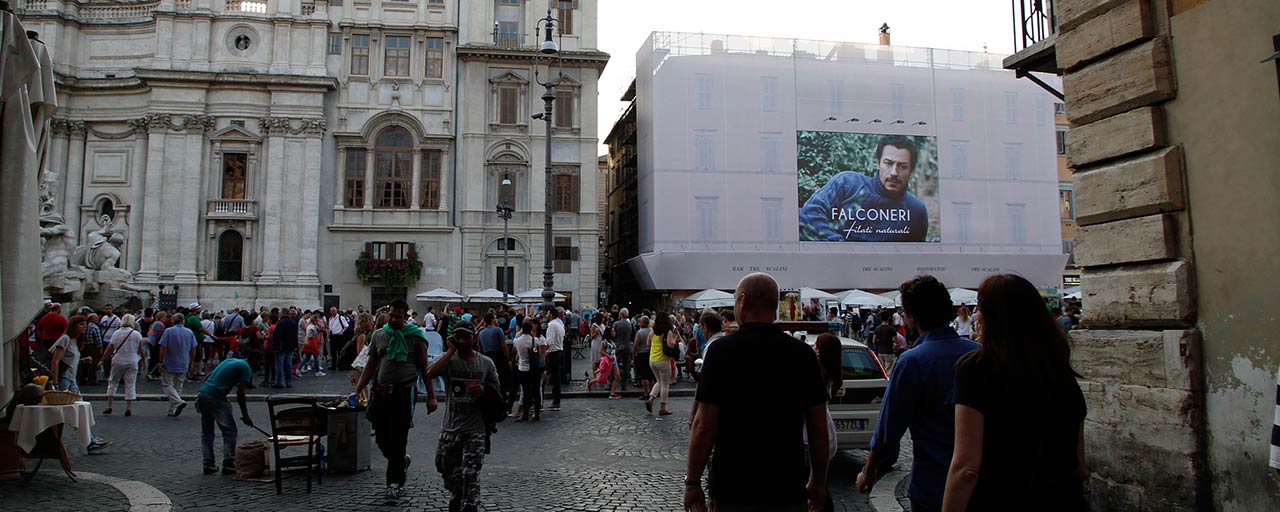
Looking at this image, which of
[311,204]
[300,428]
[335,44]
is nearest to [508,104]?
[335,44]

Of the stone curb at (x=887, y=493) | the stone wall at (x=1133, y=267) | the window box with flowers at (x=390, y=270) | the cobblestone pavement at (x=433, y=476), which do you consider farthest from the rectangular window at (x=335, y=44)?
the stone wall at (x=1133, y=267)

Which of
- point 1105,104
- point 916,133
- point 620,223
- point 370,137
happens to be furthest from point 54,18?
point 1105,104

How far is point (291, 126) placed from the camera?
33.4 m

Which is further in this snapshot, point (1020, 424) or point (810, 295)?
point (810, 295)

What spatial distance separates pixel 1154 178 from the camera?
5.21 m

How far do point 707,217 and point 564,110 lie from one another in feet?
25.7

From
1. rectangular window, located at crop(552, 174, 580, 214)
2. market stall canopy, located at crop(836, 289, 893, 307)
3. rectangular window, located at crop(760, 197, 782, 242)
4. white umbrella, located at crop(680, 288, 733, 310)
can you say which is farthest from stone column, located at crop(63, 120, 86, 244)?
market stall canopy, located at crop(836, 289, 893, 307)

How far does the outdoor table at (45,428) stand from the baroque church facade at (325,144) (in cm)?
2608

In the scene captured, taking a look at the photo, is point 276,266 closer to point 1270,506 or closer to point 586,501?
point 586,501

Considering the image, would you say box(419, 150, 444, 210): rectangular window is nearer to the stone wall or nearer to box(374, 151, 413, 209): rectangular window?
box(374, 151, 413, 209): rectangular window

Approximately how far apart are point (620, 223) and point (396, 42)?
56.3 ft

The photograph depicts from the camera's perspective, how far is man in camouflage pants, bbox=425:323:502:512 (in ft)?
19.2

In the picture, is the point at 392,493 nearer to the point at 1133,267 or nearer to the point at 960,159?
the point at 1133,267

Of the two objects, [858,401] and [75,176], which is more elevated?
[75,176]
